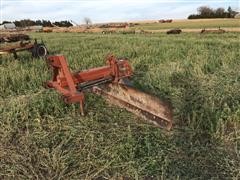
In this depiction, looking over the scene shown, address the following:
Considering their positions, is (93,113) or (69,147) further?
(93,113)

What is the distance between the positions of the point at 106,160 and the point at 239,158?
1.38m

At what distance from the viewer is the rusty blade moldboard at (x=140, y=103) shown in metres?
4.86

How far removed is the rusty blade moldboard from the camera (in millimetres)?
4859

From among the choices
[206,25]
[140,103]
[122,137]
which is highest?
[140,103]

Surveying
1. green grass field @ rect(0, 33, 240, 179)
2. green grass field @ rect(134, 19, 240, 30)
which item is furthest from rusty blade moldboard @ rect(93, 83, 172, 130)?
green grass field @ rect(134, 19, 240, 30)

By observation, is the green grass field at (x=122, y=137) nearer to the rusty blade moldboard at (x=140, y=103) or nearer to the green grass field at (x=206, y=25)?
the rusty blade moldboard at (x=140, y=103)

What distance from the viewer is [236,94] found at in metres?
5.58

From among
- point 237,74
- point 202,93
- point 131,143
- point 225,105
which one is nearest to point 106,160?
point 131,143

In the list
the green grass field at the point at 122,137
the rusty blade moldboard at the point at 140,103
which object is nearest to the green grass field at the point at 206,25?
the green grass field at the point at 122,137

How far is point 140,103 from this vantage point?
5.20 meters

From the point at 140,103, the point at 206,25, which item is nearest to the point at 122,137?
the point at 140,103

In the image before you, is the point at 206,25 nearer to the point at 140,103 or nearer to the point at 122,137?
the point at 140,103

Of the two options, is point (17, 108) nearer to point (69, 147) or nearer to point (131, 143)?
point (69, 147)

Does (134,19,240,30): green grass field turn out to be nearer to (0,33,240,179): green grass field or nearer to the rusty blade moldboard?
(0,33,240,179): green grass field
